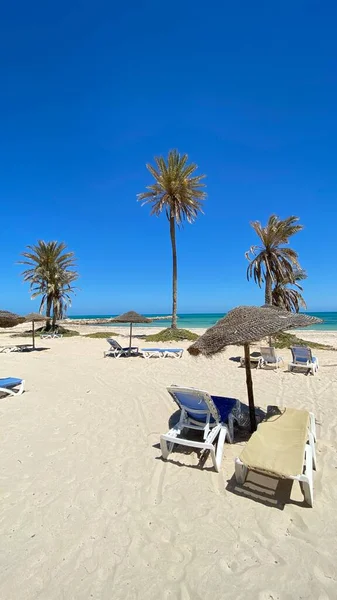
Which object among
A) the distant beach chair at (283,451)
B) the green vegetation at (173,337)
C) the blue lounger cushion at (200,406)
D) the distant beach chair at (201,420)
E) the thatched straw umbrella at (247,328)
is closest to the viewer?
the distant beach chair at (283,451)

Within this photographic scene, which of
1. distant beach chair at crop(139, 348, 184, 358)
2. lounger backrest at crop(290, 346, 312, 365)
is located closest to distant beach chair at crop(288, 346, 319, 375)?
lounger backrest at crop(290, 346, 312, 365)

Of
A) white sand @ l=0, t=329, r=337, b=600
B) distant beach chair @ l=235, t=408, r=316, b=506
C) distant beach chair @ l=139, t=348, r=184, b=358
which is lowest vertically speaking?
white sand @ l=0, t=329, r=337, b=600

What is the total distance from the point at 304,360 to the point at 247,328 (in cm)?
690

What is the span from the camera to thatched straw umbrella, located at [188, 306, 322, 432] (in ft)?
15.0

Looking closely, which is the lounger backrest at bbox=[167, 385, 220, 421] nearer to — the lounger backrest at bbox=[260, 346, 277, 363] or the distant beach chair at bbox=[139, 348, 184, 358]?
the lounger backrest at bbox=[260, 346, 277, 363]

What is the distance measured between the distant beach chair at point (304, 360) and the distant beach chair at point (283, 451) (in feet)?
20.1

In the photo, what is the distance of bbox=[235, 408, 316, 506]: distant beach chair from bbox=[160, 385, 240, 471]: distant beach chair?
0.62 meters

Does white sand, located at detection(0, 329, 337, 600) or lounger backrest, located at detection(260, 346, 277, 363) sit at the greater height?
lounger backrest, located at detection(260, 346, 277, 363)

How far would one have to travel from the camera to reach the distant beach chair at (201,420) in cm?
445

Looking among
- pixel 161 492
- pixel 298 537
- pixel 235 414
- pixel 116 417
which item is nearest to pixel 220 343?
pixel 235 414

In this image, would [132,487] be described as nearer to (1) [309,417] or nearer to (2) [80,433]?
(2) [80,433]

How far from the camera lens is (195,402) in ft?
15.9

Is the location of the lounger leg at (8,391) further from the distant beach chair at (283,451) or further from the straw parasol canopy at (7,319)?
the distant beach chair at (283,451)

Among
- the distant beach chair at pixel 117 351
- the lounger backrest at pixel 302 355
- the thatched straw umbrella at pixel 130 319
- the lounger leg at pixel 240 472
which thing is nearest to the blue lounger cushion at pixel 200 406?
the lounger leg at pixel 240 472
